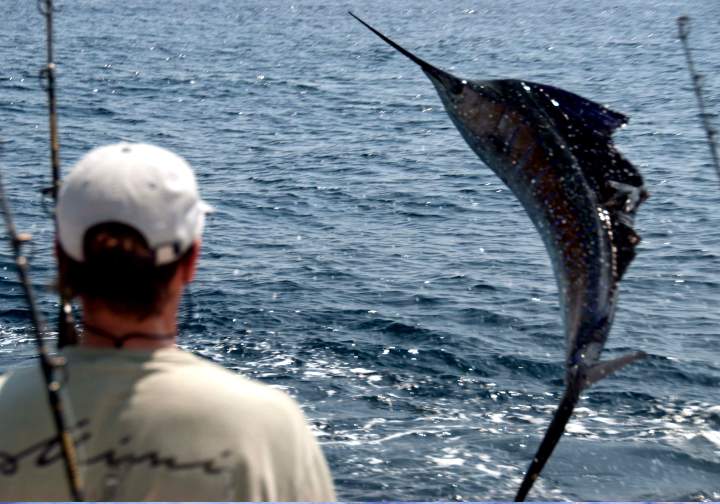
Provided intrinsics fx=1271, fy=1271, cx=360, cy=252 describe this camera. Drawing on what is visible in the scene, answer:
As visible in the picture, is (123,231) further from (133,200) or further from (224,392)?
(224,392)

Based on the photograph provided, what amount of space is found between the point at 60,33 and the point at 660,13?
2642 cm

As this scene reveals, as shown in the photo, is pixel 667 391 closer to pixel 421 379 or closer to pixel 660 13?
pixel 421 379

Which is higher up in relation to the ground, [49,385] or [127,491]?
[49,385]

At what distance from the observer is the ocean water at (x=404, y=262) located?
10.4m

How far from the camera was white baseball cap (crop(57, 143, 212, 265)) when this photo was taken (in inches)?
96.2

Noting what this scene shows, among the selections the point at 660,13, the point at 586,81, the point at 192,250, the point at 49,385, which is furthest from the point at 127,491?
the point at 660,13

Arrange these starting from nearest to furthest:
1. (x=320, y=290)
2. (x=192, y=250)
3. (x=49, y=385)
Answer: (x=49, y=385)
(x=192, y=250)
(x=320, y=290)

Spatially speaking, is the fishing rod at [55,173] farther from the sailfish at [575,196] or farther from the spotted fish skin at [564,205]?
the spotted fish skin at [564,205]

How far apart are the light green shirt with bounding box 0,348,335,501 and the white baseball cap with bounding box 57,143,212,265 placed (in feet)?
0.73

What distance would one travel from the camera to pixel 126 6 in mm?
57844

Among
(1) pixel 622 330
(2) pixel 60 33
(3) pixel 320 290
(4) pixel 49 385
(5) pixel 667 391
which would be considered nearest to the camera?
(4) pixel 49 385

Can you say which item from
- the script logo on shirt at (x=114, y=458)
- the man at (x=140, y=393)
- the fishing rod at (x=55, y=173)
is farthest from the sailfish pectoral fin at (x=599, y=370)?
the script logo on shirt at (x=114, y=458)

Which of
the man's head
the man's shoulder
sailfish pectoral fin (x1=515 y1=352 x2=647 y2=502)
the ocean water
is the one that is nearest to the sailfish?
sailfish pectoral fin (x1=515 y1=352 x2=647 y2=502)

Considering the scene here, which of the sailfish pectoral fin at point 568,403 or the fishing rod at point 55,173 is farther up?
the fishing rod at point 55,173
